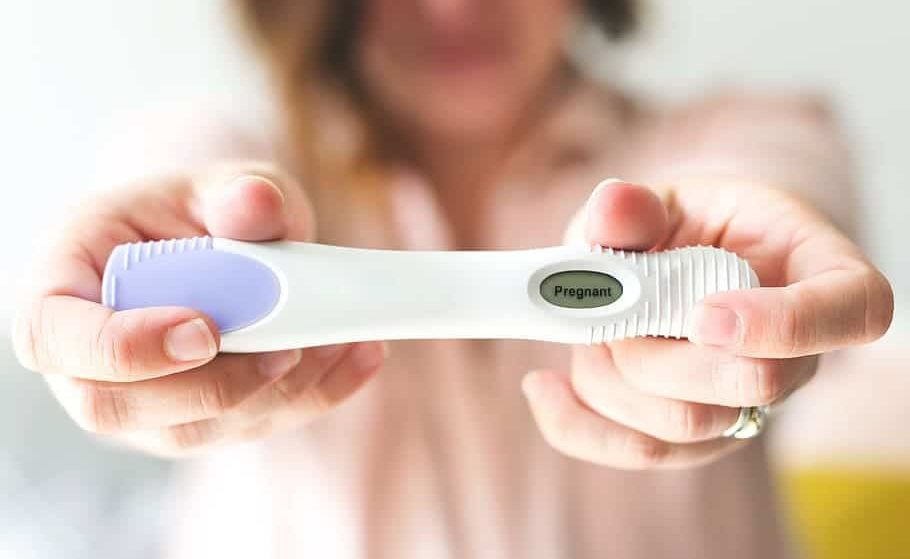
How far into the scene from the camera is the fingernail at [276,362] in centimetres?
34

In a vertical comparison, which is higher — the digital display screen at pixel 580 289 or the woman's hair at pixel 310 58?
→ the woman's hair at pixel 310 58

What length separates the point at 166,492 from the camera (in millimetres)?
728

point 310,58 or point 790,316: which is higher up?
point 310,58

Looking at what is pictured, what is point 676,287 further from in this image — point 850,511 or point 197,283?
point 850,511

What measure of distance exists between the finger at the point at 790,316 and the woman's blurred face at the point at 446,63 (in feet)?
1.45

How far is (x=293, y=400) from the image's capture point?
15.0 inches

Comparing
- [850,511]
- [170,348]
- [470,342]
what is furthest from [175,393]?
[850,511]

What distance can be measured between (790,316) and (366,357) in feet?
0.57

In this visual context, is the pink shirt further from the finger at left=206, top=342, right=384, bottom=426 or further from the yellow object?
the finger at left=206, top=342, right=384, bottom=426

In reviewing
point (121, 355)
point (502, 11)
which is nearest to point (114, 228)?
point (121, 355)

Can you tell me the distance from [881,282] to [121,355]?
Answer: 0.83 feet

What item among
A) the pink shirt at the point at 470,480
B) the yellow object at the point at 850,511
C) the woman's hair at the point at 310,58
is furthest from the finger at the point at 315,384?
the yellow object at the point at 850,511

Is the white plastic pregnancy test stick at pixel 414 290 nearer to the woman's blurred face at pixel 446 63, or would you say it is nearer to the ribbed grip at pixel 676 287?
the ribbed grip at pixel 676 287

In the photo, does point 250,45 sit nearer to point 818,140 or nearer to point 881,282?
point 818,140
